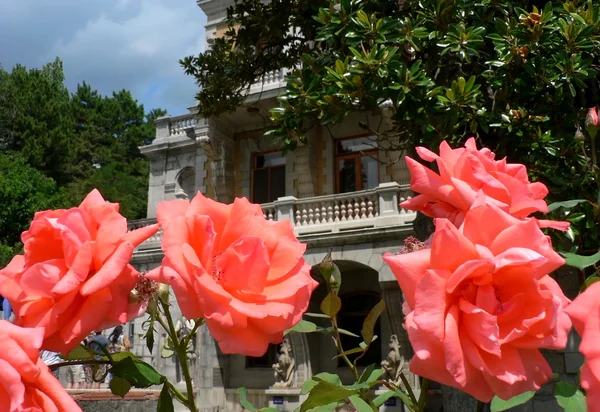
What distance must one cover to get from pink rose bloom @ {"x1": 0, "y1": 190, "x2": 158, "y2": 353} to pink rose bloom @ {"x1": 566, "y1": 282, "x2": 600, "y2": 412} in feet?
1.98

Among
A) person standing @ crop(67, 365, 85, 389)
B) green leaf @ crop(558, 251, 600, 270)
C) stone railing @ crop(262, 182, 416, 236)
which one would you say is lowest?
person standing @ crop(67, 365, 85, 389)

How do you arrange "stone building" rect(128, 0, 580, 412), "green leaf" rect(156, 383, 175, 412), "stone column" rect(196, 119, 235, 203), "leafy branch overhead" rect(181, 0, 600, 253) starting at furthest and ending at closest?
"stone column" rect(196, 119, 235, 203) < "stone building" rect(128, 0, 580, 412) < "leafy branch overhead" rect(181, 0, 600, 253) < "green leaf" rect(156, 383, 175, 412)

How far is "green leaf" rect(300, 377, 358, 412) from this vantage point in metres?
1.07

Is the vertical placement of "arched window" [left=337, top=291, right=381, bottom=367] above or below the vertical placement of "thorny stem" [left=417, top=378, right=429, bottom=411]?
above

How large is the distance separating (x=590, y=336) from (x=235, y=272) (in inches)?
18.7

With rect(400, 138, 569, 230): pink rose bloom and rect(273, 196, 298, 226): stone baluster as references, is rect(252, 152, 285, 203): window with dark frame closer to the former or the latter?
rect(273, 196, 298, 226): stone baluster

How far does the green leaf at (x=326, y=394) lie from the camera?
1.07m

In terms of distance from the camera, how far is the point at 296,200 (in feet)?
51.7

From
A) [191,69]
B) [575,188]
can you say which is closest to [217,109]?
[191,69]

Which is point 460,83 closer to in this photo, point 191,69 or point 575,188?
point 575,188

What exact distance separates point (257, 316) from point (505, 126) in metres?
5.85

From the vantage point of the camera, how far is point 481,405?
117cm

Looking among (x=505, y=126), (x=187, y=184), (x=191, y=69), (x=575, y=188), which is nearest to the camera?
(x=575, y=188)


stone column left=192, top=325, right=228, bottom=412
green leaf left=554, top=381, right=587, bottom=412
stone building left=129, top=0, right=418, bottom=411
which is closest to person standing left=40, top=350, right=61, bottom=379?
green leaf left=554, top=381, right=587, bottom=412
